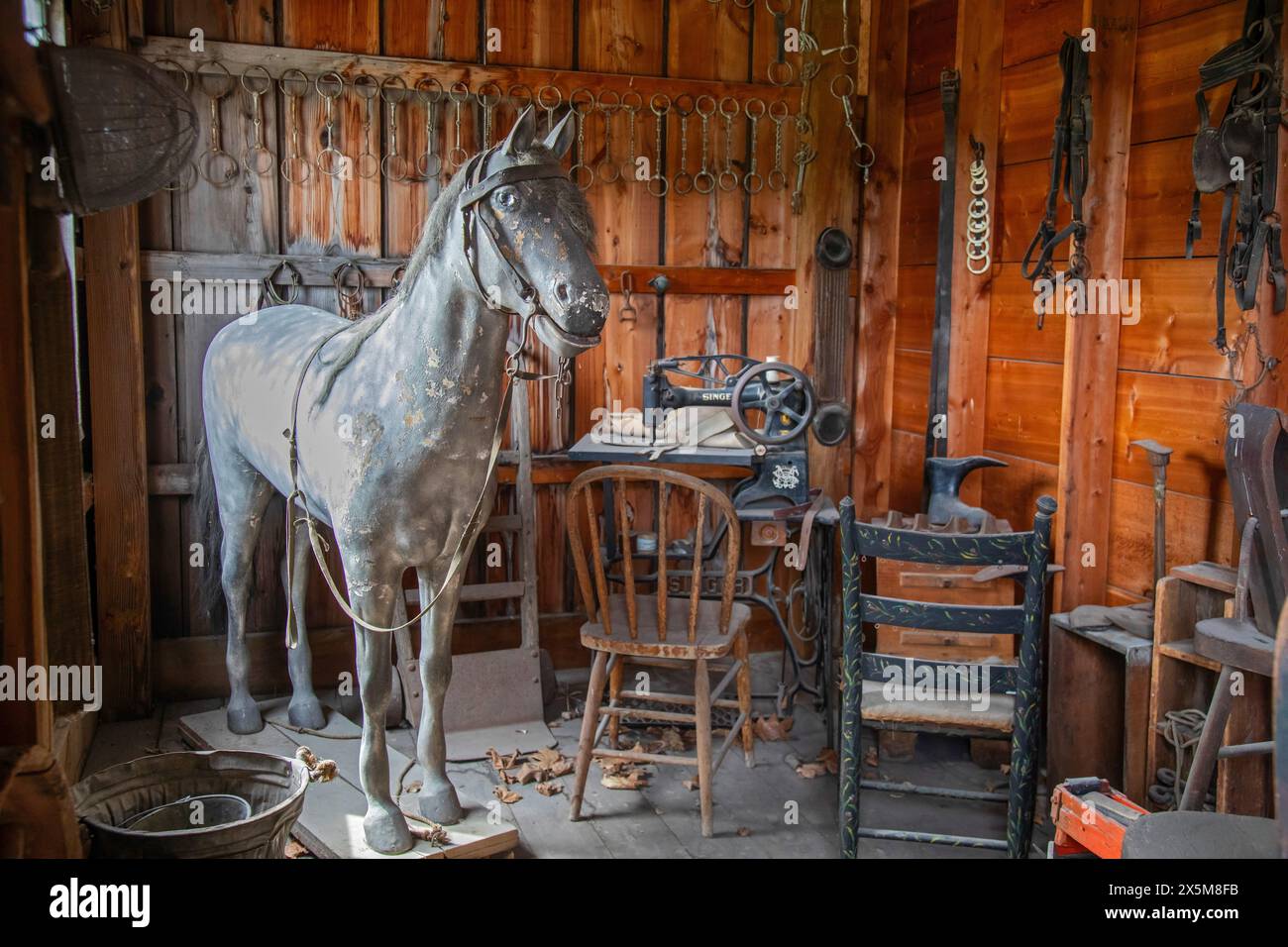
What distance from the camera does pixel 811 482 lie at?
513cm

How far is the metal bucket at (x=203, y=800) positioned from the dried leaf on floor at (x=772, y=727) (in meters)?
2.14

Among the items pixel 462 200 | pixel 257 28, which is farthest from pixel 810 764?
pixel 257 28

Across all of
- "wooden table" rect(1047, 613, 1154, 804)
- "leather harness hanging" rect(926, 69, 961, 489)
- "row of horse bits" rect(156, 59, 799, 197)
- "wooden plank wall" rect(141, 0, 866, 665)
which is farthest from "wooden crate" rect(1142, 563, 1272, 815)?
"row of horse bits" rect(156, 59, 799, 197)

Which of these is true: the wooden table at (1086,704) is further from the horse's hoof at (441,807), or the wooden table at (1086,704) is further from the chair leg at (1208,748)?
the horse's hoof at (441,807)

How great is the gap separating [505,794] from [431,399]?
158 cm

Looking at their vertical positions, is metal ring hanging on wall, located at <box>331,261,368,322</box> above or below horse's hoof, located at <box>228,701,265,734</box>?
above

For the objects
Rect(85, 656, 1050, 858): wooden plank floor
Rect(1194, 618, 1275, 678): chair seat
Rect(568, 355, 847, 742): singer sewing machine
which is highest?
Rect(568, 355, 847, 742): singer sewing machine

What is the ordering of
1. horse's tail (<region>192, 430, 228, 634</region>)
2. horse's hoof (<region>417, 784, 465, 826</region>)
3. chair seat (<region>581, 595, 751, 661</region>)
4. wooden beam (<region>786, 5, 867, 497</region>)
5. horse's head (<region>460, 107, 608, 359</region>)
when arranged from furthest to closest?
wooden beam (<region>786, 5, 867, 497</region>), horse's tail (<region>192, 430, 228, 634</region>), chair seat (<region>581, 595, 751, 661</region>), horse's hoof (<region>417, 784, 465, 826</region>), horse's head (<region>460, 107, 608, 359</region>)

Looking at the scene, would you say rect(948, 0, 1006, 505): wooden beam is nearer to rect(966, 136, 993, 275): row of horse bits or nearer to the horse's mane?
rect(966, 136, 993, 275): row of horse bits

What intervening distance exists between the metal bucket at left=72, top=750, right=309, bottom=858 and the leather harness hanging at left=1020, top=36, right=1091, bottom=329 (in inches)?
112

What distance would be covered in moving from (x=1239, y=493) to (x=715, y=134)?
9.03 feet

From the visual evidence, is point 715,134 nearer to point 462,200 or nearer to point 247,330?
point 247,330

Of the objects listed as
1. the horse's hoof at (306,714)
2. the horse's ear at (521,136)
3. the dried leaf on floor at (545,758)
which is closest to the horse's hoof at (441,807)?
the dried leaf on floor at (545,758)

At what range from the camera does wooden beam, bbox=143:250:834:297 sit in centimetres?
432
